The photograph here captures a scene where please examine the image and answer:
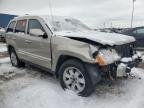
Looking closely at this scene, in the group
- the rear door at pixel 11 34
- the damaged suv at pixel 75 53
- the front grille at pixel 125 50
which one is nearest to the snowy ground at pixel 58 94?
the damaged suv at pixel 75 53

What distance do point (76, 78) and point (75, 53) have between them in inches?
21.8

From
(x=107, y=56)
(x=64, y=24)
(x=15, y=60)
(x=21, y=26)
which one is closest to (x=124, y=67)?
(x=107, y=56)

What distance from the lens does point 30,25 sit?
5605 mm

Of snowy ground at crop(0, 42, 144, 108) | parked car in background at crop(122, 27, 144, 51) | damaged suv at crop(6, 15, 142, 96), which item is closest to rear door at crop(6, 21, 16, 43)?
damaged suv at crop(6, 15, 142, 96)

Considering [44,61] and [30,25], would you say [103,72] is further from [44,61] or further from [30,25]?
[30,25]

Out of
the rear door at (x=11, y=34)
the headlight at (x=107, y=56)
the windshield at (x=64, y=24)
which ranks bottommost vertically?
the headlight at (x=107, y=56)

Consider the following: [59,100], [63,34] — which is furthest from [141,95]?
[63,34]

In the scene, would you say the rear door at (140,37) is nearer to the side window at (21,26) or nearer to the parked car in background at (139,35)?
the parked car in background at (139,35)

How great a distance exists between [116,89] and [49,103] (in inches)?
62.2

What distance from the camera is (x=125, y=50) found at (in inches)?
175

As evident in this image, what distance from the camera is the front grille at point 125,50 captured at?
423 cm

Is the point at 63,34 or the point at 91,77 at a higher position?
the point at 63,34

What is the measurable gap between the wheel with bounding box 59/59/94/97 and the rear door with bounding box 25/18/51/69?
0.65 metres

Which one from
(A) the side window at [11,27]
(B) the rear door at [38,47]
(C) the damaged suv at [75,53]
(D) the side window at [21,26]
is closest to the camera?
(C) the damaged suv at [75,53]
